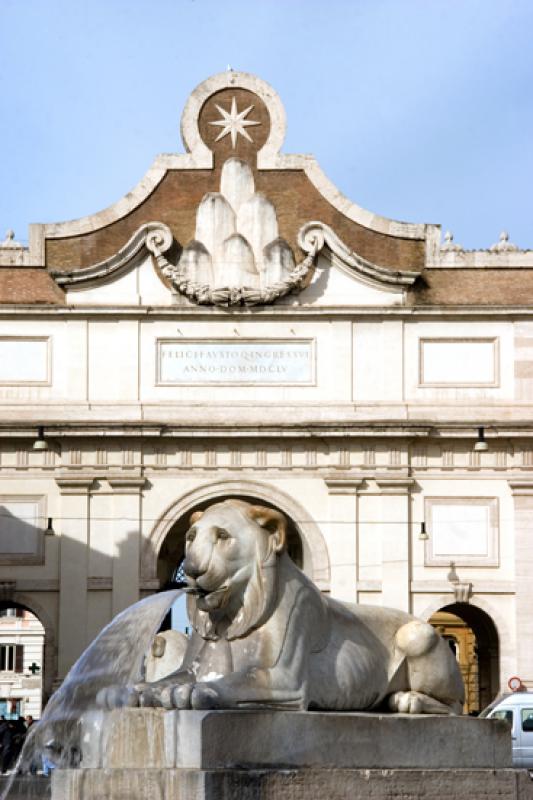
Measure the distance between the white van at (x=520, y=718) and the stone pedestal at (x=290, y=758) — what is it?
22.3 metres

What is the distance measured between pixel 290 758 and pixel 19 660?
7201 centimetres

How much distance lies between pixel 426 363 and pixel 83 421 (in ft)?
24.9

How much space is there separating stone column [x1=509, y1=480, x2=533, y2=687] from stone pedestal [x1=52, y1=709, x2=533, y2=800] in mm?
29181

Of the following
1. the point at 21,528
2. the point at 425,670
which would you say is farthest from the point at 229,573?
the point at 21,528

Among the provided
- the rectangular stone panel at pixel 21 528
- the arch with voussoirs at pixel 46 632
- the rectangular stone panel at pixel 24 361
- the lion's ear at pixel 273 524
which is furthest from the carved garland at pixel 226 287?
the lion's ear at pixel 273 524

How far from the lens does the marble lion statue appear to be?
11.1 meters

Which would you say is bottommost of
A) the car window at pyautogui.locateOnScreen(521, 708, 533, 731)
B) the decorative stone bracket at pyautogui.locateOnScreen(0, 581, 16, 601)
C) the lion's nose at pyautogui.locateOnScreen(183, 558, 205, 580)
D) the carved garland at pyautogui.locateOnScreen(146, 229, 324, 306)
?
Answer: the car window at pyautogui.locateOnScreen(521, 708, 533, 731)

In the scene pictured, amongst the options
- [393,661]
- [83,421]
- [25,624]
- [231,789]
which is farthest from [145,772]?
[25,624]

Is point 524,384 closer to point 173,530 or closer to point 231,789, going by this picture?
point 173,530

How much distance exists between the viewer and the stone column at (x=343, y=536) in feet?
132

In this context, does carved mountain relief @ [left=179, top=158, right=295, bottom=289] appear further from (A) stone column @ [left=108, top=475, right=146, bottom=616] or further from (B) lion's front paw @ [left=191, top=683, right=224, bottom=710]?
(B) lion's front paw @ [left=191, top=683, right=224, bottom=710]

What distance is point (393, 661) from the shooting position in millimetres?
12016

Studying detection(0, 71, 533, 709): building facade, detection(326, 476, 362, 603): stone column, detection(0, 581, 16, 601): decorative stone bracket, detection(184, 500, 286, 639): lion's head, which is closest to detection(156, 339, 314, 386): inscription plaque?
detection(0, 71, 533, 709): building facade

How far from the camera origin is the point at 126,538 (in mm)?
40656
